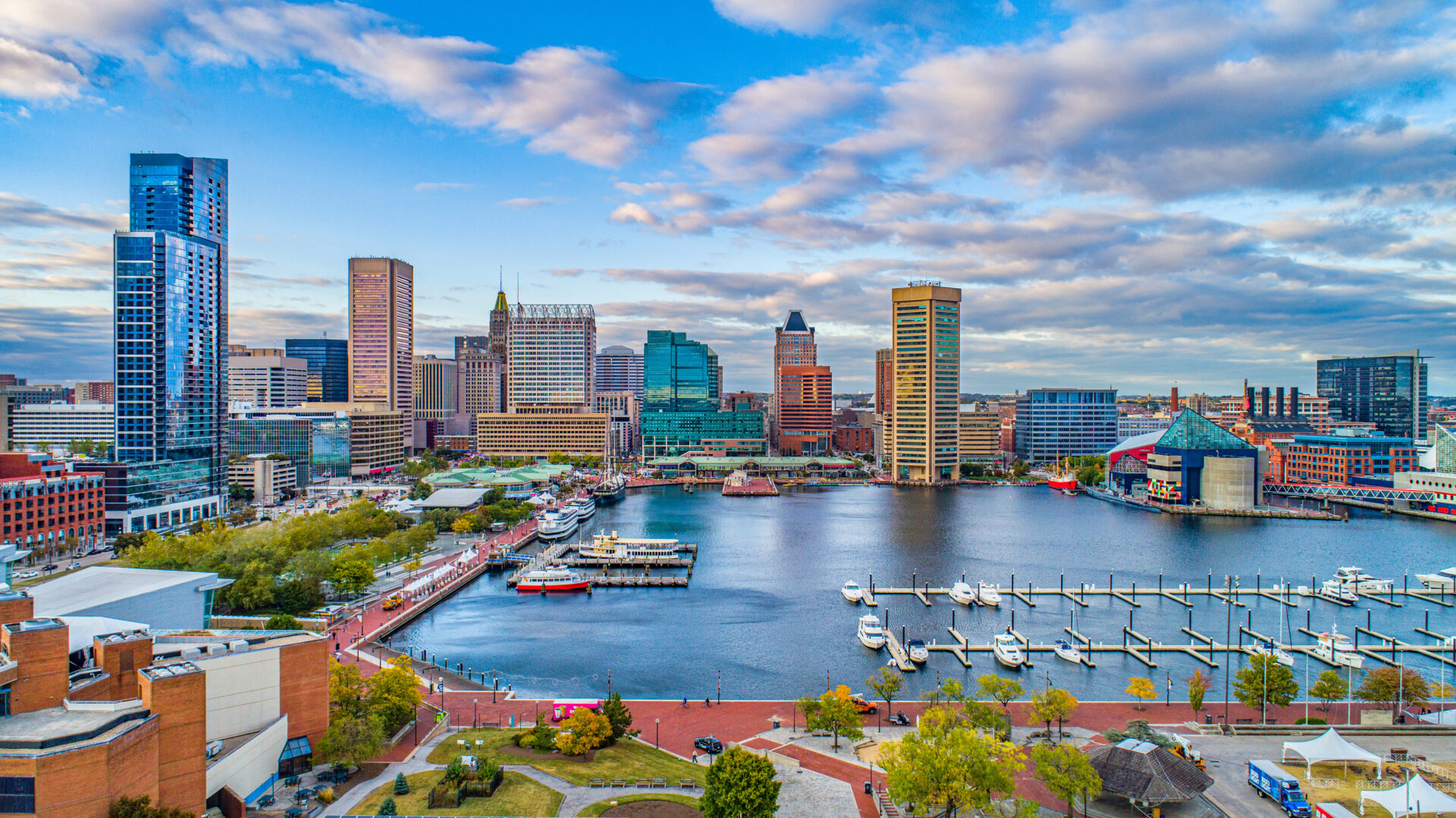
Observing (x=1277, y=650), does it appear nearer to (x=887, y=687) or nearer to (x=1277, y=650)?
(x=1277, y=650)

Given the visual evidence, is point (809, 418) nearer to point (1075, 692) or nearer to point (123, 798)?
point (1075, 692)

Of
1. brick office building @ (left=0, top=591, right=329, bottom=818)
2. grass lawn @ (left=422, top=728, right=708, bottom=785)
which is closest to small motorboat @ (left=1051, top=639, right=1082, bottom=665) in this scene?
grass lawn @ (left=422, top=728, right=708, bottom=785)

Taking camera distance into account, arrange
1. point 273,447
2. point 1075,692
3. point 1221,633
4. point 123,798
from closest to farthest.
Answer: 1. point 123,798
2. point 1075,692
3. point 1221,633
4. point 273,447

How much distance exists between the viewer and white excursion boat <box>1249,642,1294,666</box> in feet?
126

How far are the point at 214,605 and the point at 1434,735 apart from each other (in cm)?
5704

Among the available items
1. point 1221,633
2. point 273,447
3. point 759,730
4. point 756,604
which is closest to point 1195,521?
point 1221,633

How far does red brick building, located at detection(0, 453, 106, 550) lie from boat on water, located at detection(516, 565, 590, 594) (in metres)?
34.9

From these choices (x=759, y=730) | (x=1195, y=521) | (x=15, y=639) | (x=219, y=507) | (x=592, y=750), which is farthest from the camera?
(x=1195, y=521)

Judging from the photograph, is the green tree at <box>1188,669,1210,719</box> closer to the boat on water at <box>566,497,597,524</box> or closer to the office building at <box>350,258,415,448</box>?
the boat on water at <box>566,497,597,524</box>

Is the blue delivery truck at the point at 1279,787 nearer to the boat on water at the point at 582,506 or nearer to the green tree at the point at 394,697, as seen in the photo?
the green tree at the point at 394,697

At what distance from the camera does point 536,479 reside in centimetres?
11206

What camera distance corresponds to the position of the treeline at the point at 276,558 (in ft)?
151

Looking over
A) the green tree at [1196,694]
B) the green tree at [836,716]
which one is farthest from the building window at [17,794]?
the green tree at [1196,694]

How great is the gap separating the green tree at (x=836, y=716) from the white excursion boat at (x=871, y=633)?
42.9ft
